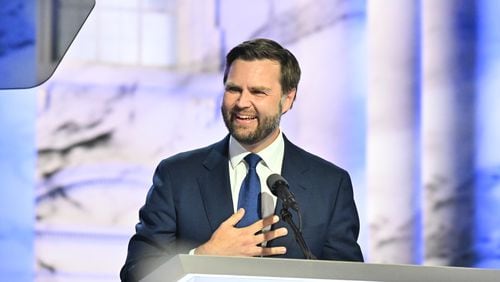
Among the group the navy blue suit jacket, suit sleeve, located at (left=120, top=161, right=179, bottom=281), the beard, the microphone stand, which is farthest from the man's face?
the microphone stand

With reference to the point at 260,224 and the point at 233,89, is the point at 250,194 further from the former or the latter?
the point at 260,224

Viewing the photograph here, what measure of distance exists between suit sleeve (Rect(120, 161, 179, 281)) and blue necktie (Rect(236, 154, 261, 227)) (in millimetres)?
185

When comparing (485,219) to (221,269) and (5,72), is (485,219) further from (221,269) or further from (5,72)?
(221,269)

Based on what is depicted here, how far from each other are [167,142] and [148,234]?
138 centimetres

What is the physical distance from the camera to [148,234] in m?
2.81

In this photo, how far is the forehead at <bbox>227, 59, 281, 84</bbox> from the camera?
2.93 meters

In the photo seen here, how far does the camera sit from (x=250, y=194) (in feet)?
9.63

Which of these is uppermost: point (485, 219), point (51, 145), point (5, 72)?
point (5, 72)

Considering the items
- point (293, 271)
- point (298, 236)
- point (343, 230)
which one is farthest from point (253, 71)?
point (293, 271)

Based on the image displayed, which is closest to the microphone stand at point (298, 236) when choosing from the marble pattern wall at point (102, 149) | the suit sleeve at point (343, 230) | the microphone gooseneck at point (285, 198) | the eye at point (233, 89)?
the microphone gooseneck at point (285, 198)

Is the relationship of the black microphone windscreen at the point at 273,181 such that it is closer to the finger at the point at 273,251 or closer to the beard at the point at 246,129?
the finger at the point at 273,251

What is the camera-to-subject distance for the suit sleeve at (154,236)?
8.96ft

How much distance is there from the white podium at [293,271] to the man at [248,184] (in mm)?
892

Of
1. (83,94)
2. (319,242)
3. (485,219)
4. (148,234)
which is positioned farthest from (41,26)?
(485,219)
